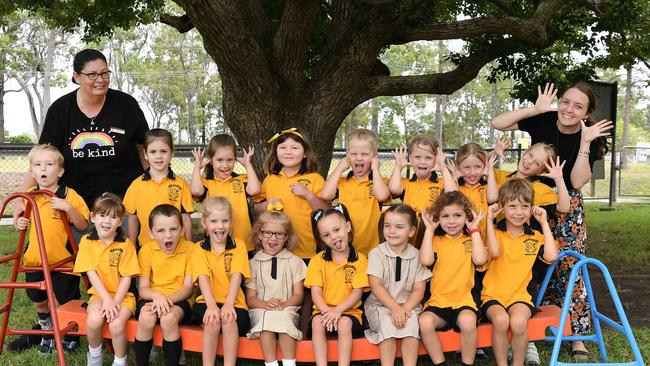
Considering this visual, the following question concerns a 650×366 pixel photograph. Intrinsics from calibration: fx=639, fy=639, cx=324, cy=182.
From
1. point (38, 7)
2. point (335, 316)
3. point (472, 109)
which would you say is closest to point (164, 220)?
point (335, 316)

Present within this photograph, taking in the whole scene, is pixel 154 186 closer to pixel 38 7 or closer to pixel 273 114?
pixel 273 114

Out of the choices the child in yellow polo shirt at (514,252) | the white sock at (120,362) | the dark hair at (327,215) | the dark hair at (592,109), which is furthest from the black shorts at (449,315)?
the white sock at (120,362)

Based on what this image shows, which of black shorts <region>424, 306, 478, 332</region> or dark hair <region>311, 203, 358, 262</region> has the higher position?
dark hair <region>311, 203, 358, 262</region>

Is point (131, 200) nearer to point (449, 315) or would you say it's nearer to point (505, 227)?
point (449, 315)

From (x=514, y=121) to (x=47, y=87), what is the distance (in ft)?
130

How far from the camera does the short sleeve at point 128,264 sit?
13.8 ft

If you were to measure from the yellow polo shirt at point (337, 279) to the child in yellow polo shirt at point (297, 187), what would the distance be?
1.76ft

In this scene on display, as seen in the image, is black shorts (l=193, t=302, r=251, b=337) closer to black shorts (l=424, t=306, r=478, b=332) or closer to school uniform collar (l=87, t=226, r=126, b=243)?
school uniform collar (l=87, t=226, r=126, b=243)

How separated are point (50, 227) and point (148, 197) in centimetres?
75

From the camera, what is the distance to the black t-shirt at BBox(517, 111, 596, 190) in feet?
15.3

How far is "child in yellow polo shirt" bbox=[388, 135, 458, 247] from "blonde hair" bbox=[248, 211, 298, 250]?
2.71 feet

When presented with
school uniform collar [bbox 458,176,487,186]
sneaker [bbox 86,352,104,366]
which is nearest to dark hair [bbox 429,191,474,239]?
school uniform collar [bbox 458,176,487,186]

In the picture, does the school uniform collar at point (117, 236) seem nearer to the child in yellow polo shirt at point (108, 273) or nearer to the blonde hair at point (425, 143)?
the child in yellow polo shirt at point (108, 273)

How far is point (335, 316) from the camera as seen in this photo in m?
4.09
